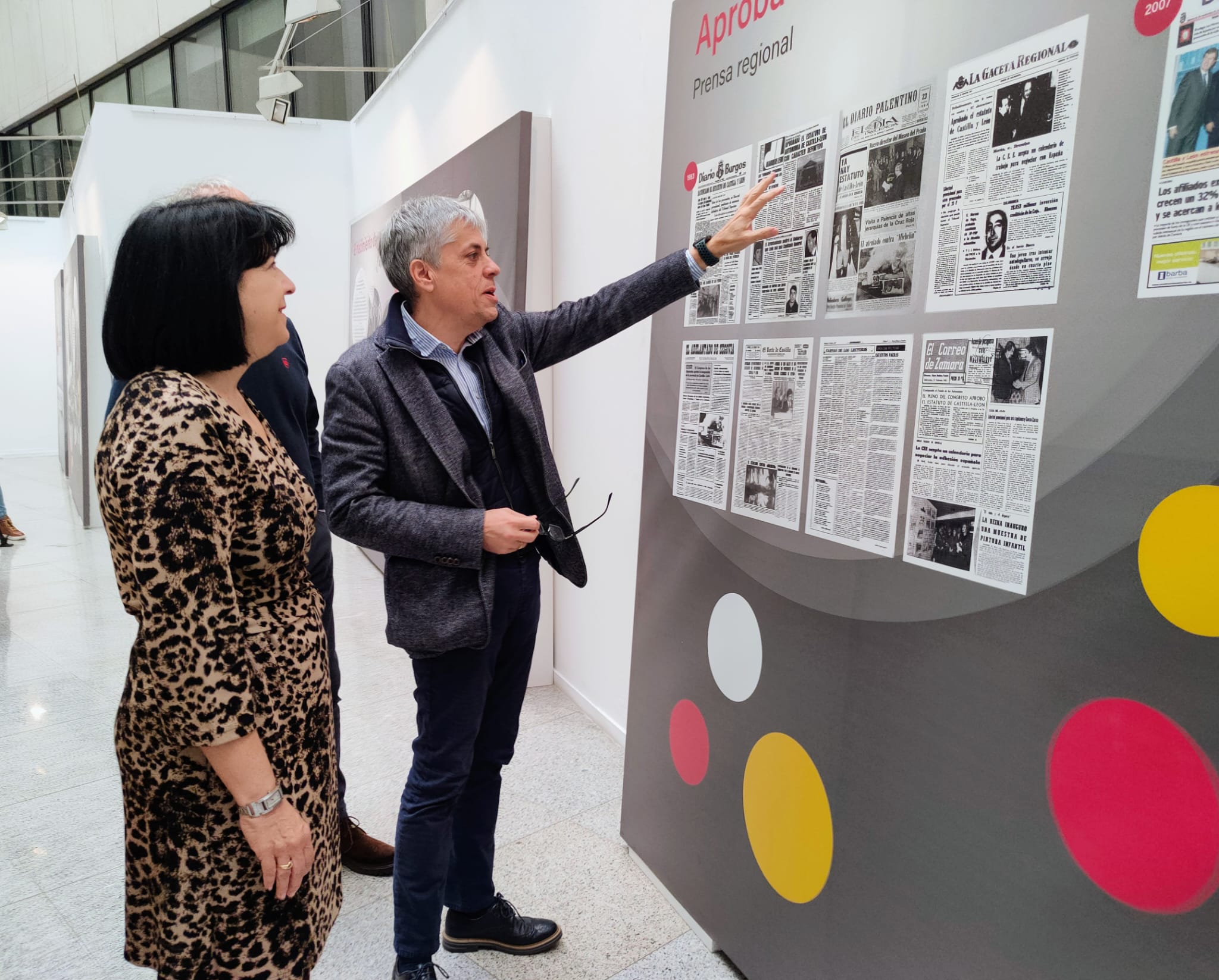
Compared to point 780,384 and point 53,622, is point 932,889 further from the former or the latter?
point 53,622

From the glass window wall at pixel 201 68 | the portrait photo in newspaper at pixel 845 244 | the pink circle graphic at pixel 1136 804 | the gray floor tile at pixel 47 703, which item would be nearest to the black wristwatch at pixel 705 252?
the portrait photo in newspaper at pixel 845 244

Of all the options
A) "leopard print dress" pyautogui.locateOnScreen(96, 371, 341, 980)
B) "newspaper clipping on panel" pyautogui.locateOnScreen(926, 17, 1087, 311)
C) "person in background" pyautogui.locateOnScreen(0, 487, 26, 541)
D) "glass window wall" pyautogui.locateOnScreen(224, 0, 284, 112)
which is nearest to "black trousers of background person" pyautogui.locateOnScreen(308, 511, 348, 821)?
"leopard print dress" pyautogui.locateOnScreen(96, 371, 341, 980)

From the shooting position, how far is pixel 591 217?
3004 millimetres

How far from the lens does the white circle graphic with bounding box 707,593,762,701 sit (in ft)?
5.73

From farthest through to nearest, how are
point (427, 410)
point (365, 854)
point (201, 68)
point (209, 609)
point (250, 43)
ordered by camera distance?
point (201, 68) < point (250, 43) < point (365, 854) < point (427, 410) < point (209, 609)

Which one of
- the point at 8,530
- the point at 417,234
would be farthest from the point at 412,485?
the point at 8,530

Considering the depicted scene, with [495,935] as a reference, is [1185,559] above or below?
above

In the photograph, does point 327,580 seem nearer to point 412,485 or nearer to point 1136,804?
point 412,485

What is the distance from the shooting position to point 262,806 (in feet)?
3.42

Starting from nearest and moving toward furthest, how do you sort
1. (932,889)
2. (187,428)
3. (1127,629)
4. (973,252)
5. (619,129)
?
(187,428), (1127,629), (973,252), (932,889), (619,129)

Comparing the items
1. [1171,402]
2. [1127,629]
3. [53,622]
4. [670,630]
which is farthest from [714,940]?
[53,622]

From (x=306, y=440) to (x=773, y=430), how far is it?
1.17m

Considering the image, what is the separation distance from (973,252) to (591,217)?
1978 mm

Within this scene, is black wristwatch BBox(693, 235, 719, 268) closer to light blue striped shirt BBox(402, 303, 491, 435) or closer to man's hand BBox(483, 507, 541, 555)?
light blue striped shirt BBox(402, 303, 491, 435)
